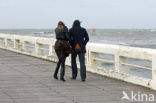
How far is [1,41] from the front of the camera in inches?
1118

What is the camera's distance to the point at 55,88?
36.2ft

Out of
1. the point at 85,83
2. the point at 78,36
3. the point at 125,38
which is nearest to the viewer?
the point at 85,83

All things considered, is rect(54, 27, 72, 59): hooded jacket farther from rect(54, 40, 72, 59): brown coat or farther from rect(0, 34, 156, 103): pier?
rect(0, 34, 156, 103): pier

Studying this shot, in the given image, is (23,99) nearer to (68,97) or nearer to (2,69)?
(68,97)

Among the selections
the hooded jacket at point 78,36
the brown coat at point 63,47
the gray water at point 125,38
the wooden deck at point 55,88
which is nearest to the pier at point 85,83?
the wooden deck at point 55,88

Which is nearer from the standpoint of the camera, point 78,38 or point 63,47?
point 63,47

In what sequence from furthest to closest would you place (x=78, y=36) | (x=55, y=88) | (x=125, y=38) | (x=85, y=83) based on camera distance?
(x=125, y=38) < (x=78, y=36) < (x=85, y=83) < (x=55, y=88)

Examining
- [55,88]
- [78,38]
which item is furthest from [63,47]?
[55,88]

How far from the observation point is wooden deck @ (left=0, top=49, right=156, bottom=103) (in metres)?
9.53

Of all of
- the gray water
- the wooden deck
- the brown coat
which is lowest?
the gray water

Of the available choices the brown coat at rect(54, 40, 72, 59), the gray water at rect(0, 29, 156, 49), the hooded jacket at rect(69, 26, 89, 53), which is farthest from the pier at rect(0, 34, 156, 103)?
the gray water at rect(0, 29, 156, 49)

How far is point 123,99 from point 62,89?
1958 mm

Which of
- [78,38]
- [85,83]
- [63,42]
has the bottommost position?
[85,83]

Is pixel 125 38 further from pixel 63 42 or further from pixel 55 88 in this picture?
pixel 55 88
